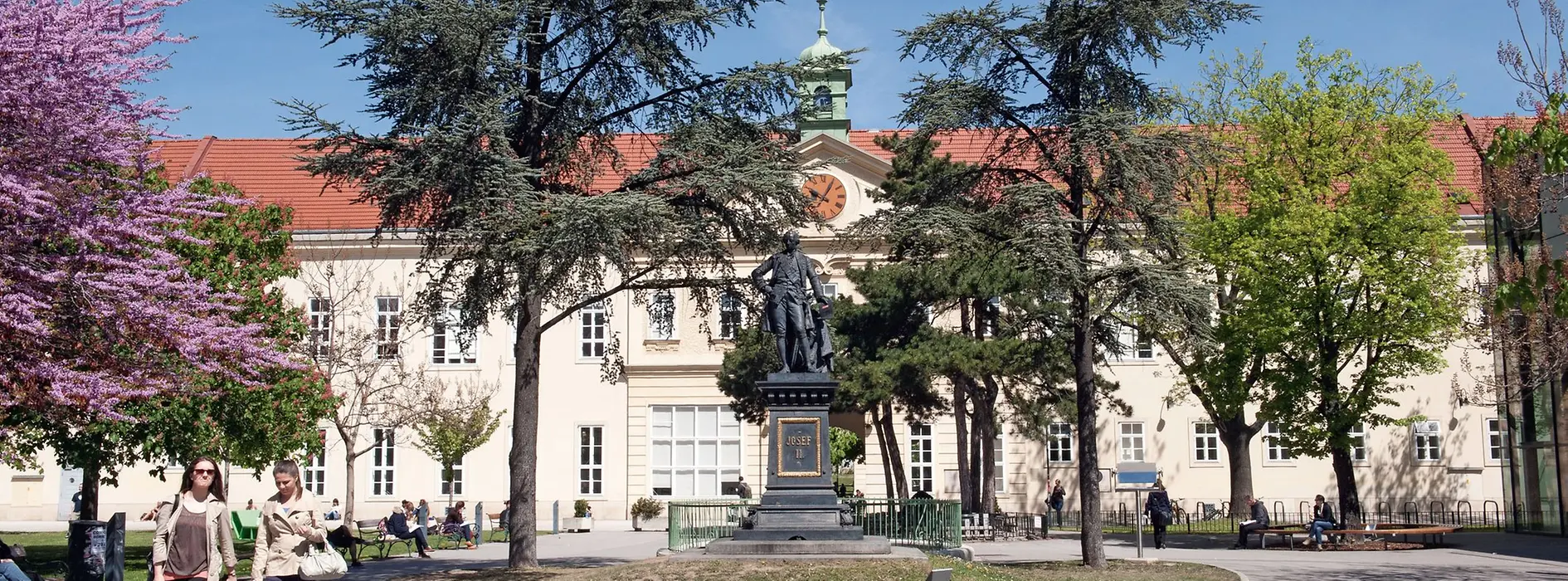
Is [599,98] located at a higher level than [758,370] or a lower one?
higher

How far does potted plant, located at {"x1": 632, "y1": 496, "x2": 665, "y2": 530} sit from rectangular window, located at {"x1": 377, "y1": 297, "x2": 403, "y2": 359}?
24.7 feet

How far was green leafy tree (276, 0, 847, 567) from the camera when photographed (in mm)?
17328

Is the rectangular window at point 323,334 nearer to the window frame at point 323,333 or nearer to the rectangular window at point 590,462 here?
the window frame at point 323,333

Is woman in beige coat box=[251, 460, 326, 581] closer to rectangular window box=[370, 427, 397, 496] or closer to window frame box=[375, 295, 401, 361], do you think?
window frame box=[375, 295, 401, 361]

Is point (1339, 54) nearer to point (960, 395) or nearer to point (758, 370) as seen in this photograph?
point (960, 395)

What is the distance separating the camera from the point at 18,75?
544 inches

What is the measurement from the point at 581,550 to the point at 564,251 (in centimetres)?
1230

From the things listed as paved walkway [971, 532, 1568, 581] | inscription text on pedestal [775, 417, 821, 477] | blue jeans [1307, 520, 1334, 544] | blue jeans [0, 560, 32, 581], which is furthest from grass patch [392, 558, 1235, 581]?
blue jeans [1307, 520, 1334, 544]

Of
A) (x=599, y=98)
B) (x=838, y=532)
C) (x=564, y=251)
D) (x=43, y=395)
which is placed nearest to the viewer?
(x=43, y=395)

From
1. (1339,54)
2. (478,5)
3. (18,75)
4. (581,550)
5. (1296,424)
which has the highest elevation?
(1339,54)

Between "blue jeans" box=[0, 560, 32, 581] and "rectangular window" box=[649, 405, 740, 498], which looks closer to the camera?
→ "blue jeans" box=[0, 560, 32, 581]

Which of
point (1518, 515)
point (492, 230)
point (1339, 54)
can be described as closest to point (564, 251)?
point (492, 230)

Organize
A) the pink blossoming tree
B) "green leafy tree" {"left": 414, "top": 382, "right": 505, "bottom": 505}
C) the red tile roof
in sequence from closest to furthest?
1. the pink blossoming tree
2. "green leafy tree" {"left": 414, "top": 382, "right": 505, "bottom": 505}
3. the red tile roof

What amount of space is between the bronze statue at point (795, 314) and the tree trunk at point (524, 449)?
2994 millimetres
